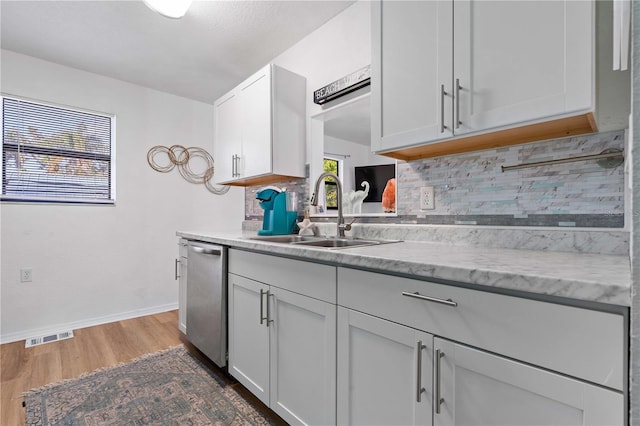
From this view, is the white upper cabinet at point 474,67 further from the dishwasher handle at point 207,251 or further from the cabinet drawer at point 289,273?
the dishwasher handle at point 207,251

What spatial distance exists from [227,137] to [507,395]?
8.63 ft

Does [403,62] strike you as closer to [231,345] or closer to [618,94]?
[618,94]

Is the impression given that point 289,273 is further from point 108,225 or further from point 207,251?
point 108,225

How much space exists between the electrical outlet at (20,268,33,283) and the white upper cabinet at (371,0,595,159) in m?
3.22

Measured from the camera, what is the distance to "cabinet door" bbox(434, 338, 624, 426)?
63cm

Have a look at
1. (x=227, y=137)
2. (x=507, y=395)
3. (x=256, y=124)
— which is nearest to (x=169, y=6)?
(x=256, y=124)

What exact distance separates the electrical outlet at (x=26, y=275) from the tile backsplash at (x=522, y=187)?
10.6ft

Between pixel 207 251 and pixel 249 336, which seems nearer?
pixel 249 336

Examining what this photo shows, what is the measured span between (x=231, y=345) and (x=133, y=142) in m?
2.59

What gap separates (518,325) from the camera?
2.35 feet

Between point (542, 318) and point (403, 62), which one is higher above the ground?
point (403, 62)

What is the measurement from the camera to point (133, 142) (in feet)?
10.8

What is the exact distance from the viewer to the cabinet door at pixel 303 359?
1.19 m

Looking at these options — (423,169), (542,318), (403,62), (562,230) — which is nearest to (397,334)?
(542,318)
